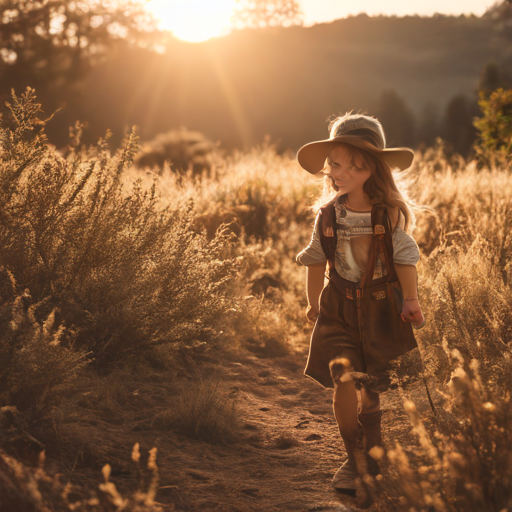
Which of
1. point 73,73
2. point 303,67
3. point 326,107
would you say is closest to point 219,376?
point 73,73

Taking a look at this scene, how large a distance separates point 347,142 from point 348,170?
0.50 ft

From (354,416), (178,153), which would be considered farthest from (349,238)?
(178,153)

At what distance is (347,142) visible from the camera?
261 cm

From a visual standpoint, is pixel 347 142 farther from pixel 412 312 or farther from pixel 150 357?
pixel 150 357

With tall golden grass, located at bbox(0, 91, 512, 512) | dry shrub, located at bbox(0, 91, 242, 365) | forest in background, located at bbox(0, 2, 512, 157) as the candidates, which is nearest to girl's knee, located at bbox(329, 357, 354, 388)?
tall golden grass, located at bbox(0, 91, 512, 512)

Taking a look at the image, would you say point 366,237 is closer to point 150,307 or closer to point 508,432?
point 508,432

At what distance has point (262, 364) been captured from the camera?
454cm

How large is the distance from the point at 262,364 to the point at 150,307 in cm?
138

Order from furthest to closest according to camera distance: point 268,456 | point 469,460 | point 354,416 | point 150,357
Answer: point 150,357 → point 268,456 → point 354,416 → point 469,460

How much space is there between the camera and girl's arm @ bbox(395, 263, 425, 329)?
2.56 meters

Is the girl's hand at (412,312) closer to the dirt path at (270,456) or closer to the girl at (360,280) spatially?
the girl at (360,280)

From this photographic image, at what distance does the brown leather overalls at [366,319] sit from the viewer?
2.58 meters

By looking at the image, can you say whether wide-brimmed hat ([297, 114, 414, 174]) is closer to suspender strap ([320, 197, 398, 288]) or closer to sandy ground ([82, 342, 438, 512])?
suspender strap ([320, 197, 398, 288])

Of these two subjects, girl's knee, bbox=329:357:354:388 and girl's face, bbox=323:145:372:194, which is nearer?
girl's knee, bbox=329:357:354:388
